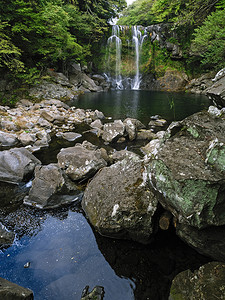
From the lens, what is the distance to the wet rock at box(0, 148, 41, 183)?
513 cm

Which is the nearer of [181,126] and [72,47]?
[181,126]

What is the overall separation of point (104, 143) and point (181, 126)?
5348 millimetres

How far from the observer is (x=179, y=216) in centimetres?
269

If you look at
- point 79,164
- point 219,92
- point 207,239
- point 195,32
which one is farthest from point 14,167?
point 195,32

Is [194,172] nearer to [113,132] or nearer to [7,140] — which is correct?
[113,132]

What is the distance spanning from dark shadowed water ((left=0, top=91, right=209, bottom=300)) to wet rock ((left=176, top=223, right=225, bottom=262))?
293mm

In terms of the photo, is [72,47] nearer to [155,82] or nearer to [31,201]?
[155,82]

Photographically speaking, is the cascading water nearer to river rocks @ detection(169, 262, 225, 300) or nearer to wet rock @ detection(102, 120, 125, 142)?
wet rock @ detection(102, 120, 125, 142)

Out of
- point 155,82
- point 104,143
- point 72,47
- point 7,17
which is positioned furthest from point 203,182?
point 155,82

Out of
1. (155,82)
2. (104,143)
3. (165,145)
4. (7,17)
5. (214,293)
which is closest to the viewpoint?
(214,293)

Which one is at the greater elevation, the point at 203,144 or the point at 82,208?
the point at 203,144

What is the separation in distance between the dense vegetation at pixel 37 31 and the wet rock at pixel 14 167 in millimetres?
10797

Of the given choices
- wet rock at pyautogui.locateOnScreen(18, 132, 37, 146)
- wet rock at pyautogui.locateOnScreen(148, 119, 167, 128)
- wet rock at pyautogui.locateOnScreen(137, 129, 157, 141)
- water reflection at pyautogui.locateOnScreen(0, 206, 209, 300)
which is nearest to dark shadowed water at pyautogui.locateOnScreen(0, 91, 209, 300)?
water reflection at pyautogui.locateOnScreen(0, 206, 209, 300)

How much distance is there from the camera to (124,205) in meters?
3.31
